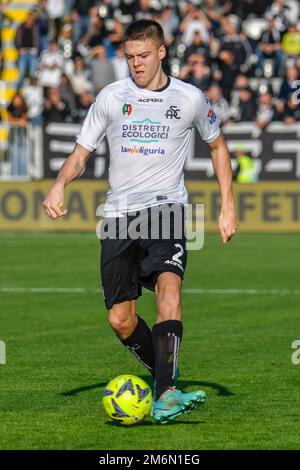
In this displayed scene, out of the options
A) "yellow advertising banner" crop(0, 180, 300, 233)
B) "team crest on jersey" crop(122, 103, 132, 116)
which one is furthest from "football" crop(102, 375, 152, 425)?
"yellow advertising banner" crop(0, 180, 300, 233)

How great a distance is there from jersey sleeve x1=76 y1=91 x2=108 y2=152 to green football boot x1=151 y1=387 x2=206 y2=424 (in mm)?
1813

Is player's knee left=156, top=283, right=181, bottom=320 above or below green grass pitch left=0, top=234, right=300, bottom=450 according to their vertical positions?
above

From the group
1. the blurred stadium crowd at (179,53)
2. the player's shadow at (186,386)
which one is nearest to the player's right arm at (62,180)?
the player's shadow at (186,386)

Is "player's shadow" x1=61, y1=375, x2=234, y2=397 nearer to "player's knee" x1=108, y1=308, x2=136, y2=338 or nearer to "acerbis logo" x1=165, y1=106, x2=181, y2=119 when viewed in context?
"player's knee" x1=108, y1=308, x2=136, y2=338

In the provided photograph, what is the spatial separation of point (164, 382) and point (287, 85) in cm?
1954

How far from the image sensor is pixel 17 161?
2350 centimetres

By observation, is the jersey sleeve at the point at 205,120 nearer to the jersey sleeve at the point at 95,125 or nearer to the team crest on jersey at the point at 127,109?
the team crest on jersey at the point at 127,109

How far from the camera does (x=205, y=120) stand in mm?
8000

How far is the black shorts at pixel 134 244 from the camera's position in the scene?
7793mm

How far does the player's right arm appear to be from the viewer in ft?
24.2

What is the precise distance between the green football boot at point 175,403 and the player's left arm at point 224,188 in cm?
108

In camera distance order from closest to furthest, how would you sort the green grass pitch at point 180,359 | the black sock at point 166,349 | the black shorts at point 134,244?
the green grass pitch at point 180,359
the black sock at point 166,349
the black shorts at point 134,244

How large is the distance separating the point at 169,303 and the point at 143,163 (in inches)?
39.1
